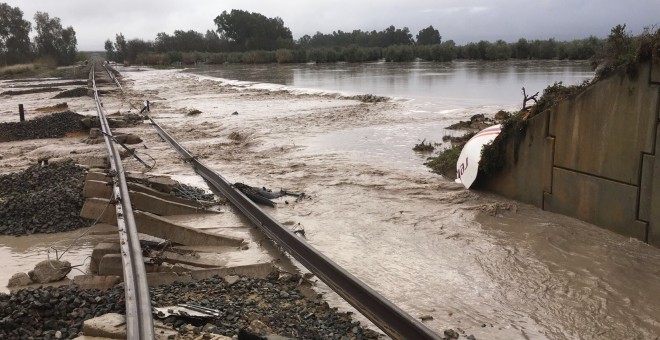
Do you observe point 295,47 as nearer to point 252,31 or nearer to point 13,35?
point 252,31

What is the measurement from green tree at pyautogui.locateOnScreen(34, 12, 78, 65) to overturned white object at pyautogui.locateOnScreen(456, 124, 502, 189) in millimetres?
118196

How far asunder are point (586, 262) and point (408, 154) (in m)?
7.02

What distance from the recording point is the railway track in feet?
14.1

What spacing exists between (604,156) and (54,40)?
129m

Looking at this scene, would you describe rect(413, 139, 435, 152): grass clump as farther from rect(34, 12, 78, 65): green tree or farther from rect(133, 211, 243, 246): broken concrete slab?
rect(34, 12, 78, 65): green tree

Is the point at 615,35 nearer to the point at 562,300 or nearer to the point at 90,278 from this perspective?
the point at 562,300

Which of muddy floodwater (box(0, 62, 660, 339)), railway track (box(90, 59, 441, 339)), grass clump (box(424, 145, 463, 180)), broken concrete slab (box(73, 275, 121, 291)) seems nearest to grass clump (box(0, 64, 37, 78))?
muddy floodwater (box(0, 62, 660, 339))

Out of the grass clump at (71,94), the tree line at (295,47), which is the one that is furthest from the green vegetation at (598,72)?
the tree line at (295,47)

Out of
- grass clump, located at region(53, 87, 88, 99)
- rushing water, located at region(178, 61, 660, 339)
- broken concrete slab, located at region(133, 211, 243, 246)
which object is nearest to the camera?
rushing water, located at region(178, 61, 660, 339)

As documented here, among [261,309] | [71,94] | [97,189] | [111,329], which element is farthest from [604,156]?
[71,94]

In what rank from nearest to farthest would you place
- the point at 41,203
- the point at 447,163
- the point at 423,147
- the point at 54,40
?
the point at 41,203 → the point at 447,163 → the point at 423,147 → the point at 54,40

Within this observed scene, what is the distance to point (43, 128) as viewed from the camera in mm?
18406

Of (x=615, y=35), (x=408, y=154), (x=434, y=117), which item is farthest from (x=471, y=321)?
(x=434, y=117)

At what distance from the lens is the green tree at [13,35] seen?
9828cm
